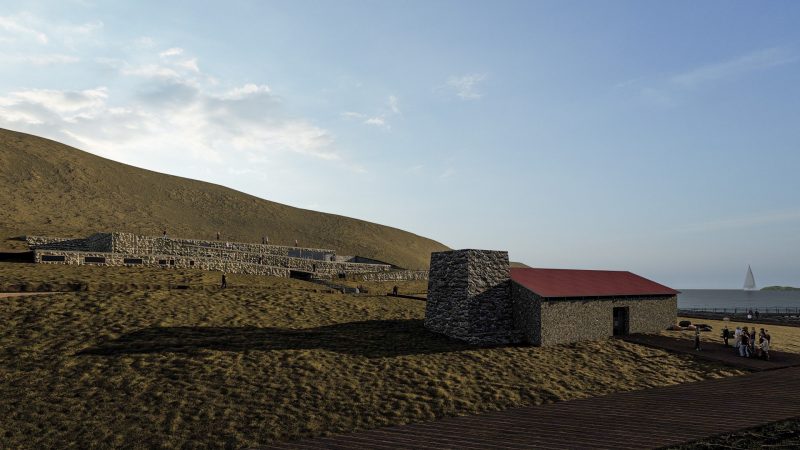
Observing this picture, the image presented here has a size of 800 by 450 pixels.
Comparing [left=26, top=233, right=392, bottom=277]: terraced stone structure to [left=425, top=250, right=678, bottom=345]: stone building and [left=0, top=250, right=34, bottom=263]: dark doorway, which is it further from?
[left=425, top=250, right=678, bottom=345]: stone building

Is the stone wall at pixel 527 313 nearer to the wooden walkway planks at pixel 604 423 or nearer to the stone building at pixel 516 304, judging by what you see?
the stone building at pixel 516 304

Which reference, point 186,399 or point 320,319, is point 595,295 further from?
point 186,399

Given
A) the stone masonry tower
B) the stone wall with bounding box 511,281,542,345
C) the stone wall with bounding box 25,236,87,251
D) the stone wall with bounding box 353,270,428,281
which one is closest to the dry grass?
the stone wall with bounding box 511,281,542,345

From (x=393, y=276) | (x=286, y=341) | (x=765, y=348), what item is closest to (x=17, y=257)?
(x=286, y=341)

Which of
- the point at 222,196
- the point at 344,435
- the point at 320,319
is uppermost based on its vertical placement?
the point at 222,196

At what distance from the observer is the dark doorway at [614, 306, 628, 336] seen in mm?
31297

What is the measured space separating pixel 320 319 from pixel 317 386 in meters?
10.9

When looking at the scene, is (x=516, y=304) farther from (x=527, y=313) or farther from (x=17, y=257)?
(x=17, y=257)

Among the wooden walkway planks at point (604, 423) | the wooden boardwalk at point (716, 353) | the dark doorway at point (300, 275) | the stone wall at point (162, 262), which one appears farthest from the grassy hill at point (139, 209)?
the wooden boardwalk at point (716, 353)

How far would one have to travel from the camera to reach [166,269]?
4159cm

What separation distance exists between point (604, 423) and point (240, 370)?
1413cm

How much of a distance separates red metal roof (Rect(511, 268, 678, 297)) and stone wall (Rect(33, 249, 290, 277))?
27.6 meters

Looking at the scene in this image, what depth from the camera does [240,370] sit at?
67.5ft

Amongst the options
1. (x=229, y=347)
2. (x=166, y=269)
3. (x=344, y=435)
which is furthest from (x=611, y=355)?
(x=166, y=269)
